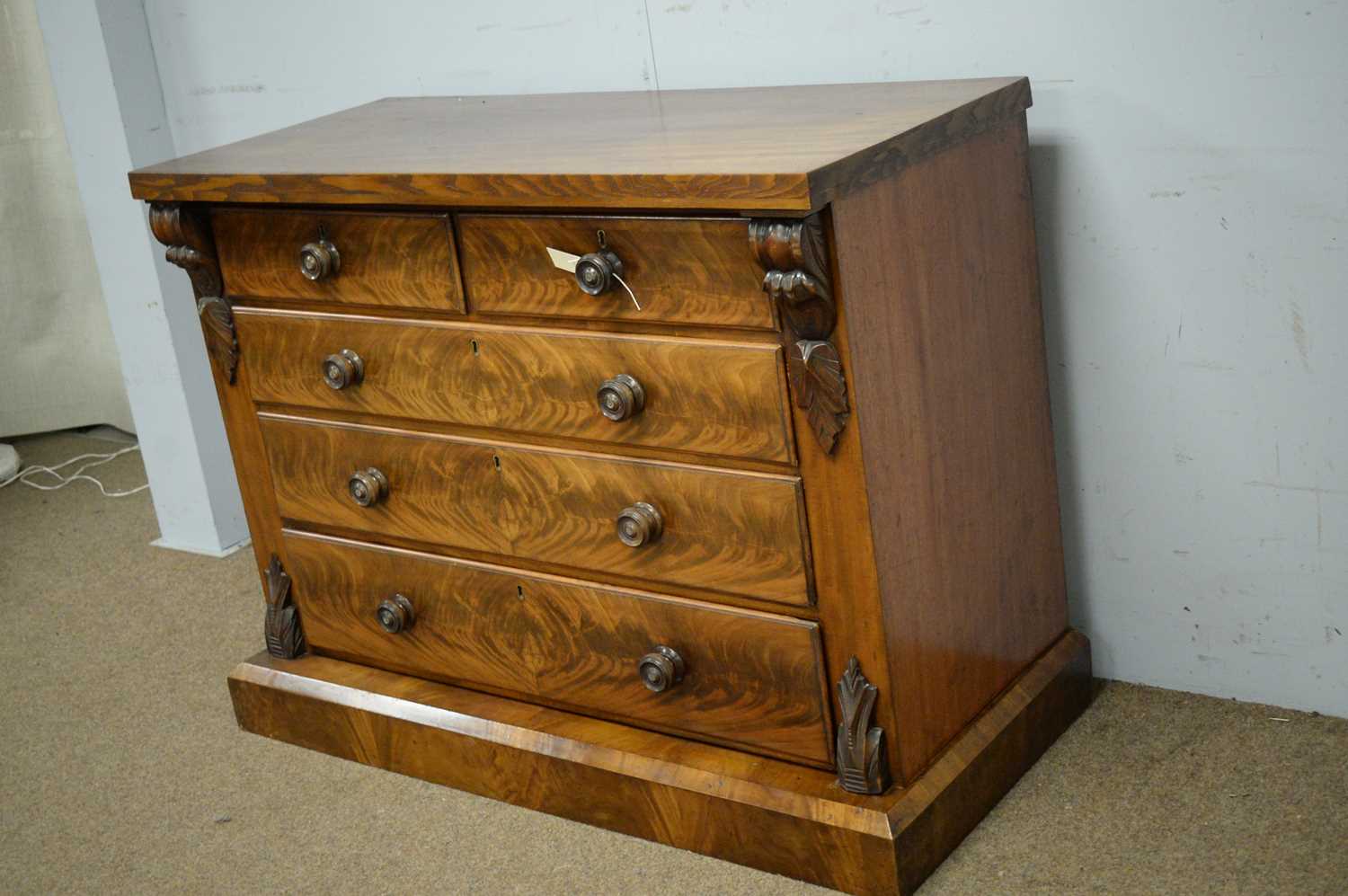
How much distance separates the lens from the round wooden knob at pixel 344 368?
1940 millimetres

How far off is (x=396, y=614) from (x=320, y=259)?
1.62ft

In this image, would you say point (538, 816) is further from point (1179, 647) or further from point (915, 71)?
point (915, 71)

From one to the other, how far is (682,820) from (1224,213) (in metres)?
0.97

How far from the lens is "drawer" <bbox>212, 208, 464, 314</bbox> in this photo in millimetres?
1815

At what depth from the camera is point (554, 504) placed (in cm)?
185

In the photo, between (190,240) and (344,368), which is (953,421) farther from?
(190,240)

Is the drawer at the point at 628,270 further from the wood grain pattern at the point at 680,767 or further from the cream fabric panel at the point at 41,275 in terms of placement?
the cream fabric panel at the point at 41,275

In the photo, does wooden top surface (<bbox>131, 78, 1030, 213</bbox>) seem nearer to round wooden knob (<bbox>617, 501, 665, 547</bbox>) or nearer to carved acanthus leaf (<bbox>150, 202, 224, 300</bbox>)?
carved acanthus leaf (<bbox>150, 202, 224, 300</bbox>)

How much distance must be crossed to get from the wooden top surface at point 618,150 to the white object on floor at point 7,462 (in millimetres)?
1609

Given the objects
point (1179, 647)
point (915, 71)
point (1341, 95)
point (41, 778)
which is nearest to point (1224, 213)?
point (1341, 95)

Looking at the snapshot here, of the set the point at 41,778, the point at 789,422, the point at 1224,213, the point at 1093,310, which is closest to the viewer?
the point at 789,422

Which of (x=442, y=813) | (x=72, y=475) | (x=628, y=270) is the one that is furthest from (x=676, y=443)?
(x=72, y=475)

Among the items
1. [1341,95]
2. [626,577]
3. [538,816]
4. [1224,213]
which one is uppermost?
[1341,95]

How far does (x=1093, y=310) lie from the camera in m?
1.92
